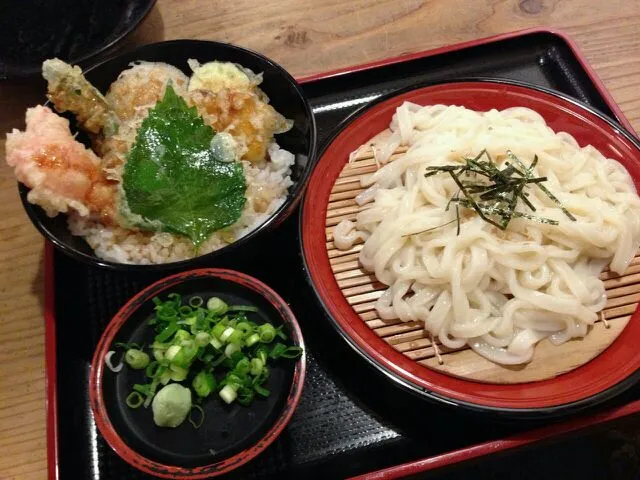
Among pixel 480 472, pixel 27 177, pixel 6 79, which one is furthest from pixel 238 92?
pixel 480 472

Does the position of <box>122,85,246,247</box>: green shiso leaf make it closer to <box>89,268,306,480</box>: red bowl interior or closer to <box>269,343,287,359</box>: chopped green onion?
<box>89,268,306,480</box>: red bowl interior

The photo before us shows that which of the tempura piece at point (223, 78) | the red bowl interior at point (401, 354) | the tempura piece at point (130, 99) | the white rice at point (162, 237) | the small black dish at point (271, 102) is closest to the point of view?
the red bowl interior at point (401, 354)

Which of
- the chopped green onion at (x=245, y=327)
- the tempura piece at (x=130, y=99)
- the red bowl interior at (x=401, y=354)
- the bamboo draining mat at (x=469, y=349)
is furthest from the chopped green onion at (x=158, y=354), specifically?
the tempura piece at (x=130, y=99)

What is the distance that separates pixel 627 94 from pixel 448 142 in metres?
1.02

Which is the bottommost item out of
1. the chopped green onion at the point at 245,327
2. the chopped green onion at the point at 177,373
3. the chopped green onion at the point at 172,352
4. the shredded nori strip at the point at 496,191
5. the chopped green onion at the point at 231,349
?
the chopped green onion at the point at 177,373

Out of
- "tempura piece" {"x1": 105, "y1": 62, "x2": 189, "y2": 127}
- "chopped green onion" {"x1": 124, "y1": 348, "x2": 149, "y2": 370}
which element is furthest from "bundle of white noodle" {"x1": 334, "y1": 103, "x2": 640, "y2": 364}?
"tempura piece" {"x1": 105, "y1": 62, "x2": 189, "y2": 127}

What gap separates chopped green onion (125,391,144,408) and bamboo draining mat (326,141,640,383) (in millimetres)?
708

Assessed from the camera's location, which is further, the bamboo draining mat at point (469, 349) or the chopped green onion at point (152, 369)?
the bamboo draining mat at point (469, 349)

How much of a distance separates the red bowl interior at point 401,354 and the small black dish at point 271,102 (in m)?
0.13

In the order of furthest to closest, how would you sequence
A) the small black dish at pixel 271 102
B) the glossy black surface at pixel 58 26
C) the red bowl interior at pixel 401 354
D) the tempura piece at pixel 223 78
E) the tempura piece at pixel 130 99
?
the glossy black surface at pixel 58 26 → the tempura piece at pixel 223 78 → the tempura piece at pixel 130 99 → the small black dish at pixel 271 102 → the red bowl interior at pixel 401 354

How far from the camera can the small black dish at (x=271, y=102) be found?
172 cm

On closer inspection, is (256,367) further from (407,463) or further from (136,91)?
(136,91)

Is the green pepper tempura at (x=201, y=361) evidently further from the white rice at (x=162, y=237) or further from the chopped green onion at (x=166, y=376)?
the white rice at (x=162, y=237)

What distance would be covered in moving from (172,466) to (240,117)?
121cm
